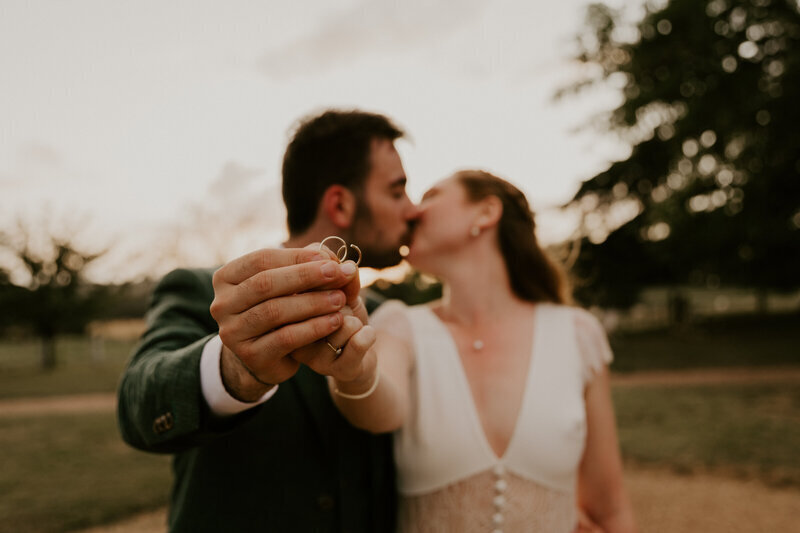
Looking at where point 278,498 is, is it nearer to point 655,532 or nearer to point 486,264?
point 486,264

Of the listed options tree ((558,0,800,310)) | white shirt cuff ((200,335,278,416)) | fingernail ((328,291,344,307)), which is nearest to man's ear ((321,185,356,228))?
white shirt cuff ((200,335,278,416))

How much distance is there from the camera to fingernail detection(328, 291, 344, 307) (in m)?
1.33

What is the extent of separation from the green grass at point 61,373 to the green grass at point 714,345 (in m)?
18.9

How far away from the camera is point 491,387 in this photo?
2629 mm

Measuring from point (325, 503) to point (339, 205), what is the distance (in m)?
1.28

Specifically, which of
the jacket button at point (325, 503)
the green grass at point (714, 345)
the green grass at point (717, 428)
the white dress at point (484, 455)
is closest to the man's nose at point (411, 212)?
the white dress at point (484, 455)

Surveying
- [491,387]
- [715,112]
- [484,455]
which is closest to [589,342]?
[491,387]

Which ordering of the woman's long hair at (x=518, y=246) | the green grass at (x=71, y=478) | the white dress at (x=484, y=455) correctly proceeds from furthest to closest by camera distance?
1. the green grass at (x=71, y=478)
2. the woman's long hair at (x=518, y=246)
3. the white dress at (x=484, y=455)

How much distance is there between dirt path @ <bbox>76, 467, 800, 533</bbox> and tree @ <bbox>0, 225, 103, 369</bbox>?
2585cm

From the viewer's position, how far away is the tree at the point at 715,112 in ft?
53.2

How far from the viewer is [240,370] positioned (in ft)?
5.24

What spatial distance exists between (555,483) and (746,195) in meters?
17.1

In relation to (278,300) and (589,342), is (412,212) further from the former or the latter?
(278,300)

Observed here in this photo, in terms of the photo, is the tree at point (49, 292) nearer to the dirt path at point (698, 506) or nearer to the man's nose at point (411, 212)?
the dirt path at point (698, 506)
